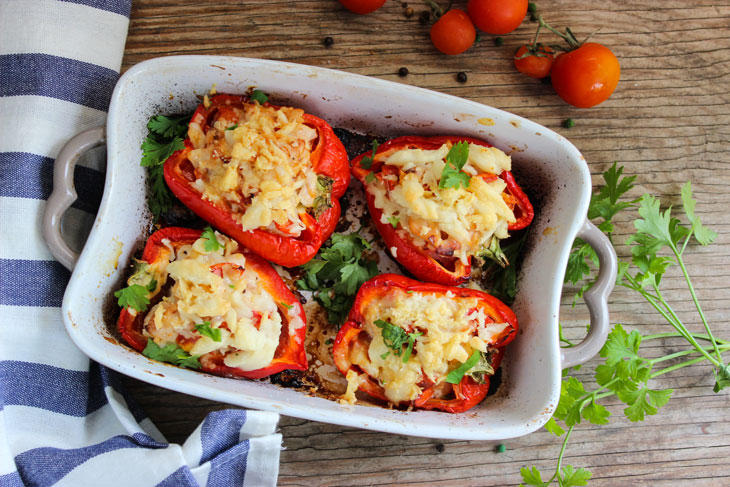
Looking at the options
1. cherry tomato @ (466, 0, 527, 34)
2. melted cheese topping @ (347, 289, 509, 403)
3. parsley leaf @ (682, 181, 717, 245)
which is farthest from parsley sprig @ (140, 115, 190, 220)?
parsley leaf @ (682, 181, 717, 245)

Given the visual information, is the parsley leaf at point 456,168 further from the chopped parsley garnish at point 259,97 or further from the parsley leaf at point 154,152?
the parsley leaf at point 154,152

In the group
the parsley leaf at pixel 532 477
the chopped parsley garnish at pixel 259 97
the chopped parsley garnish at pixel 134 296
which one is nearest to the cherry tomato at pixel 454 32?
the chopped parsley garnish at pixel 259 97

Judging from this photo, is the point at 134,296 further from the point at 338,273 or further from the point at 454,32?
the point at 454,32

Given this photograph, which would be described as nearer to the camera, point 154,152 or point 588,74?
point 154,152

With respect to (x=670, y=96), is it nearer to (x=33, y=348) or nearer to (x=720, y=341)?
(x=720, y=341)

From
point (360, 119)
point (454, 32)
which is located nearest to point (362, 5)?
point (454, 32)

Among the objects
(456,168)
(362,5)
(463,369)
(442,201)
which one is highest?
(362,5)
